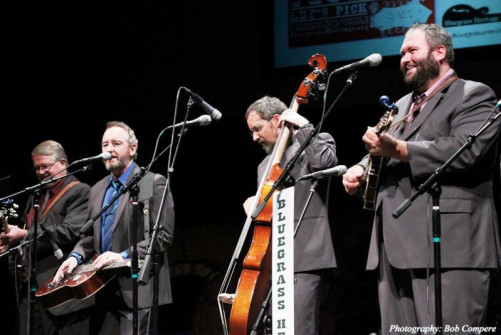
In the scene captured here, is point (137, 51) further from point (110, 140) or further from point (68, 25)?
point (110, 140)

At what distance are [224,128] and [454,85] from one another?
3.24 metres

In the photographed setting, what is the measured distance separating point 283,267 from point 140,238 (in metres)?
2.02

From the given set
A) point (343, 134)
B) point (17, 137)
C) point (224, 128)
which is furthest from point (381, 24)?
point (17, 137)

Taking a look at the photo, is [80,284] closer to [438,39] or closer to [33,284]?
[33,284]

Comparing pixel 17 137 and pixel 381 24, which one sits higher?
pixel 381 24

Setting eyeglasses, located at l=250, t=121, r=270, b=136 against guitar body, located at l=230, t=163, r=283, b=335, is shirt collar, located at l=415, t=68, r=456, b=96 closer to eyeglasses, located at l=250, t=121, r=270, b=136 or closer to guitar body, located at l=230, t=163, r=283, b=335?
guitar body, located at l=230, t=163, r=283, b=335

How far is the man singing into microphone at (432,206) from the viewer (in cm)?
287

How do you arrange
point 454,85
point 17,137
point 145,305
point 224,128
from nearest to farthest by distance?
point 454,85 → point 145,305 → point 224,128 → point 17,137

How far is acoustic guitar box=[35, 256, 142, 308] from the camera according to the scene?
170 inches

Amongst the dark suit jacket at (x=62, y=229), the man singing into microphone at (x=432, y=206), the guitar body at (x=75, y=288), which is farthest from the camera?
the dark suit jacket at (x=62, y=229)

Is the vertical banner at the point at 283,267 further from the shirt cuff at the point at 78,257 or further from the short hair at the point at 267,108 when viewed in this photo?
the shirt cuff at the point at 78,257

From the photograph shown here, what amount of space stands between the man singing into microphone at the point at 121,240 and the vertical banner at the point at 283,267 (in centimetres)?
150

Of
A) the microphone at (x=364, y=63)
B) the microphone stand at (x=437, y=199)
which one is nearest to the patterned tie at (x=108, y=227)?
the microphone at (x=364, y=63)

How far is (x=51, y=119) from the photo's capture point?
6676mm
